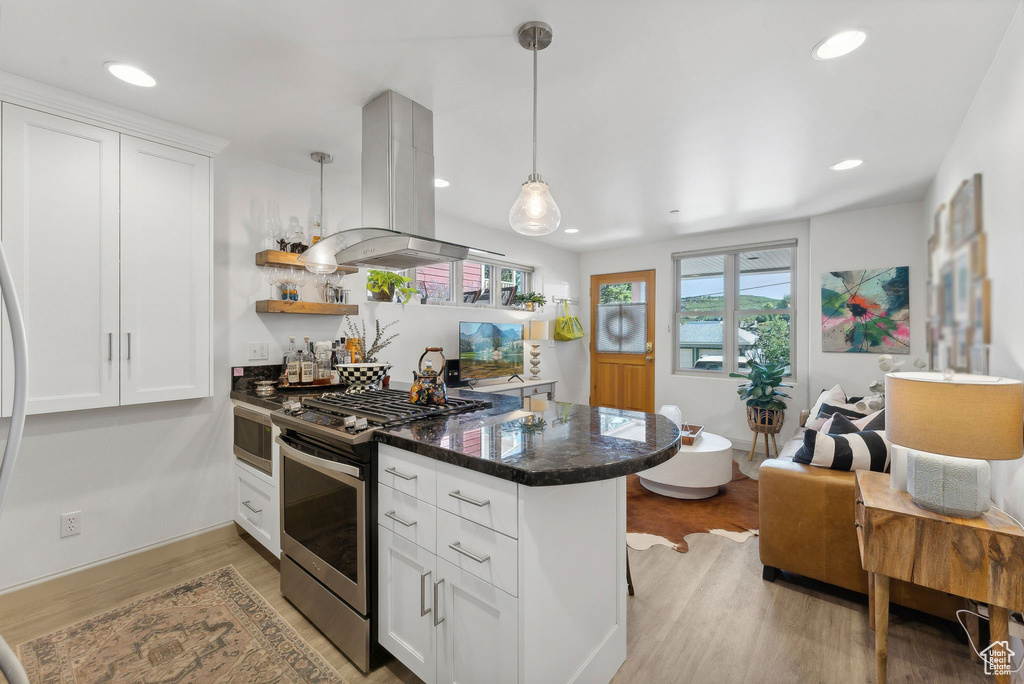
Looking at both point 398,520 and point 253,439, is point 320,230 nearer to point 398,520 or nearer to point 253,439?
point 253,439

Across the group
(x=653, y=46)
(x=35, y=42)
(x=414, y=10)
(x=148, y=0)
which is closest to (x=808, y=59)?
(x=653, y=46)

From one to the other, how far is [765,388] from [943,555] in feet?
9.54

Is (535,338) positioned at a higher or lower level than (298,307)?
lower

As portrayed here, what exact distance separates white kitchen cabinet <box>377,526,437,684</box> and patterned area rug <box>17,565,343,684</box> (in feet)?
1.05

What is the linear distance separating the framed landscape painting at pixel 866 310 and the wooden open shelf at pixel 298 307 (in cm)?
418

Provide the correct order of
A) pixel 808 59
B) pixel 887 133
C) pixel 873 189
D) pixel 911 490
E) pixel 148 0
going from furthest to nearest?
1. pixel 873 189
2. pixel 887 133
3. pixel 808 59
4. pixel 911 490
5. pixel 148 0

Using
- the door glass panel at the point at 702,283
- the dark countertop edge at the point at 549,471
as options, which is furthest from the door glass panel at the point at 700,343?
the dark countertop edge at the point at 549,471

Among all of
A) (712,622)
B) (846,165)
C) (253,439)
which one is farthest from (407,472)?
(846,165)

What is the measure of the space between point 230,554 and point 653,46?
335 centimetres

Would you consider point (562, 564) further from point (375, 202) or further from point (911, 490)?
point (375, 202)

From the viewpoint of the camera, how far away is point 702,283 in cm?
523

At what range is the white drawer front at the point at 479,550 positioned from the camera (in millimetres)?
1308

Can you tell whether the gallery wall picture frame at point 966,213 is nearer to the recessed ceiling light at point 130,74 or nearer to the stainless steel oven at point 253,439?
the stainless steel oven at point 253,439

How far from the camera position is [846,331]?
4.13m
